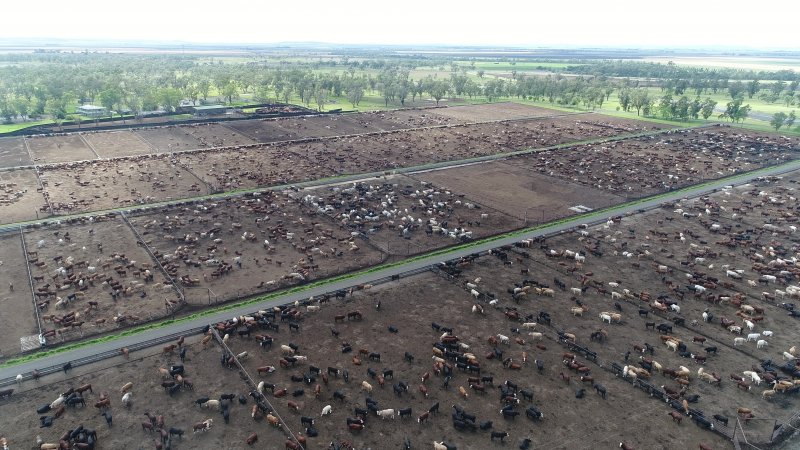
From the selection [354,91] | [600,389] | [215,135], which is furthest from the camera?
[354,91]

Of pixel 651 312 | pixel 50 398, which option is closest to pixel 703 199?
pixel 651 312

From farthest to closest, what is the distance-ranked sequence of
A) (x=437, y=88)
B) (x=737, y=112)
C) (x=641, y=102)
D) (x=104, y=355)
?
1. (x=437, y=88)
2. (x=641, y=102)
3. (x=737, y=112)
4. (x=104, y=355)

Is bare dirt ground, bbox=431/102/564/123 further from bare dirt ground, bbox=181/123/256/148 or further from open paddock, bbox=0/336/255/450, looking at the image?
open paddock, bbox=0/336/255/450

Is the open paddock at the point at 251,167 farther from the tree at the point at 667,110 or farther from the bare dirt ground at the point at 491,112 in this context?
the tree at the point at 667,110

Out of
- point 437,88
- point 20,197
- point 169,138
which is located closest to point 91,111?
point 169,138

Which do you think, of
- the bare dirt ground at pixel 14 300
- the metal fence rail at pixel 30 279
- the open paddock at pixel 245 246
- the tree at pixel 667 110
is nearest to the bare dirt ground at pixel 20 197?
the metal fence rail at pixel 30 279

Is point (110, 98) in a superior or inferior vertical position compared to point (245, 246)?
superior

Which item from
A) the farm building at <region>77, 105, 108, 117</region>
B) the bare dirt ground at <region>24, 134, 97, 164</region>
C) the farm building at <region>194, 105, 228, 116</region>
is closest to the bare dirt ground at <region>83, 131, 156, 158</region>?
the bare dirt ground at <region>24, 134, 97, 164</region>

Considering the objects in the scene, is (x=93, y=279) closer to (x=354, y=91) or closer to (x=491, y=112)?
(x=354, y=91)
